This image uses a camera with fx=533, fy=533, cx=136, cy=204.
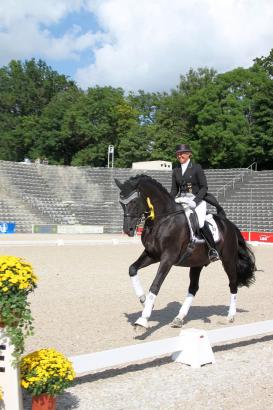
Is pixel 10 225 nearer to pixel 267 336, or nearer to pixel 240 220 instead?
pixel 240 220

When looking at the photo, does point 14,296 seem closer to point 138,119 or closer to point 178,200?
point 178,200

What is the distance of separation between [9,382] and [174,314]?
5231 mm

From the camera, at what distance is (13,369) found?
373 centimetres

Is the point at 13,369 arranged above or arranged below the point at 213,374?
above

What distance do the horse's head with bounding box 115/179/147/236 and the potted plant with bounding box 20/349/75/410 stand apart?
10.3 feet

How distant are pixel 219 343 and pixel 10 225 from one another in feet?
95.1

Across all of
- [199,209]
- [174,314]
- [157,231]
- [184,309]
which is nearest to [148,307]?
[157,231]

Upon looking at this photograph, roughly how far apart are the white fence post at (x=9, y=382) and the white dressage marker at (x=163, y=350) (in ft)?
3.39

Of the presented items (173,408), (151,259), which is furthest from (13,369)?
(151,259)

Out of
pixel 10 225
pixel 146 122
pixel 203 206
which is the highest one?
pixel 146 122

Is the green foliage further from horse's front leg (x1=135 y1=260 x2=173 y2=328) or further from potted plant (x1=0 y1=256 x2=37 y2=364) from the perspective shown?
potted plant (x1=0 y1=256 x2=37 y2=364)

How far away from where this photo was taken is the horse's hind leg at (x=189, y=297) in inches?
297

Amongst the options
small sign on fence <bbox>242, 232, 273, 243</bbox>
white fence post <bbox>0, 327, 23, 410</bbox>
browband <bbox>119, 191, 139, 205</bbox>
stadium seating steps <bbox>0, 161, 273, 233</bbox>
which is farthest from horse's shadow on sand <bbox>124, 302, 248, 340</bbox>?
stadium seating steps <bbox>0, 161, 273, 233</bbox>

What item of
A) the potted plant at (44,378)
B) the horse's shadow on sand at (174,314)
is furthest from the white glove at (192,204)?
the potted plant at (44,378)
